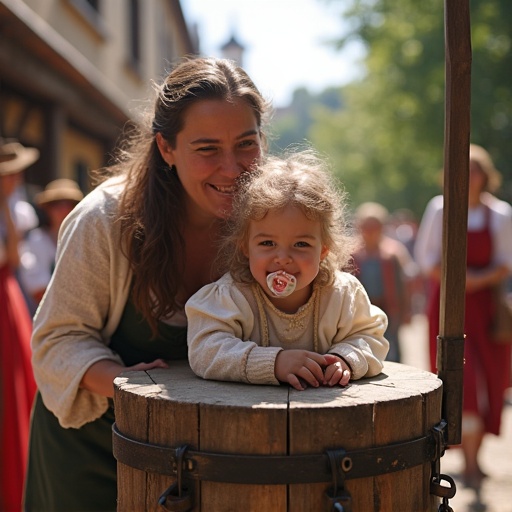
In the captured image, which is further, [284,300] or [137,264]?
[137,264]

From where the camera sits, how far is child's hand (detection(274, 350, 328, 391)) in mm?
1987

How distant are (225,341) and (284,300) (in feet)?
0.72

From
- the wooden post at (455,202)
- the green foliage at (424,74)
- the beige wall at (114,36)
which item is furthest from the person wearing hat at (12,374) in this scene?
the green foliage at (424,74)

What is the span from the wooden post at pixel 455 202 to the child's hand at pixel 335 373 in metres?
0.27

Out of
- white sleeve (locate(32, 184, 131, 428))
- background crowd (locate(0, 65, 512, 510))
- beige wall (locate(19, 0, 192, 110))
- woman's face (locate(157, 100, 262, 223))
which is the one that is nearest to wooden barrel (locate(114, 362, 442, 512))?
white sleeve (locate(32, 184, 131, 428))

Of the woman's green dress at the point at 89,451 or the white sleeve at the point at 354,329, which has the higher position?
the white sleeve at the point at 354,329

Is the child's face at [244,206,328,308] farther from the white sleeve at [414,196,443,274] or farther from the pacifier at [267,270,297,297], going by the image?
the white sleeve at [414,196,443,274]

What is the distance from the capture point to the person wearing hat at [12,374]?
4523mm

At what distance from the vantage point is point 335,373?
79.4 inches

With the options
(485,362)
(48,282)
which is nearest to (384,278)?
(485,362)

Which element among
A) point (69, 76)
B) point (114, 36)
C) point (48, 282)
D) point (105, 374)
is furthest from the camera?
point (114, 36)

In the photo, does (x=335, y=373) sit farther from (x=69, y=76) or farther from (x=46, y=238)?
(x=69, y=76)

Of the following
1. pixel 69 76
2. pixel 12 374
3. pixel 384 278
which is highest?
pixel 69 76

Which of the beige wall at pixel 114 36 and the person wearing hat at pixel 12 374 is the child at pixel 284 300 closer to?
the beige wall at pixel 114 36
